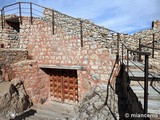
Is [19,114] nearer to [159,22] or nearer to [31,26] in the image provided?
[31,26]

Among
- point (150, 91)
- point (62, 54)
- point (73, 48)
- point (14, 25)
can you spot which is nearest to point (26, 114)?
point (62, 54)

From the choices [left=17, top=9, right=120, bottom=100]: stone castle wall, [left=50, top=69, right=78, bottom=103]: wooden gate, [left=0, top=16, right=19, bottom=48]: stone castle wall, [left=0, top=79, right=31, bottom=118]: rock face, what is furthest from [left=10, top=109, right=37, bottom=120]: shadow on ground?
[left=0, top=16, right=19, bottom=48]: stone castle wall

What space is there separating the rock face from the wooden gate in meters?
1.44

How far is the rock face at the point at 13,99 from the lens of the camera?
21.9 ft

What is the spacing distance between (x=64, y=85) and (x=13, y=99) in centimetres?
251

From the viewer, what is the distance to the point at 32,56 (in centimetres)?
911

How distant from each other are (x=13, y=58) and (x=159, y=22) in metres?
7.78

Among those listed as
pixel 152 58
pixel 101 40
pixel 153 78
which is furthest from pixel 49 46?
pixel 153 78

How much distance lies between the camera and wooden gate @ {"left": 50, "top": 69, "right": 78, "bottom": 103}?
836cm

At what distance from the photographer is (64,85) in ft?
28.4

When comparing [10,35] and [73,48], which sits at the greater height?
[10,35]

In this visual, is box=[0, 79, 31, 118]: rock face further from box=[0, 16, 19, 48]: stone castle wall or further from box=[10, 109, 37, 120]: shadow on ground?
box=[0, 16, 19, 48]: stone castle wall

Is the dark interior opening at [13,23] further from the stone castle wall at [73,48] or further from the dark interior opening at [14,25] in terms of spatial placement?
the stone castle wall at [73,48]

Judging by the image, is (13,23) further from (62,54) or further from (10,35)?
(62,54)
